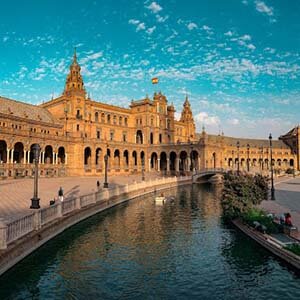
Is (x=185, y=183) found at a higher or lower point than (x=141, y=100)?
lower

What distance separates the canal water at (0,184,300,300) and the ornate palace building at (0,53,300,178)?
35196 mm

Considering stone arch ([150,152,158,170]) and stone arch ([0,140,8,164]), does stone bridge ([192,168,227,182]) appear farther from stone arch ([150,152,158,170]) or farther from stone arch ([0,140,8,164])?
stone arch ([0,140,8,164])

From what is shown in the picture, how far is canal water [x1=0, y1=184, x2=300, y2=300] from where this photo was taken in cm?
1096

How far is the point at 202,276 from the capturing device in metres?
12.4

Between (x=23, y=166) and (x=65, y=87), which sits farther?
(x=65, y=87)

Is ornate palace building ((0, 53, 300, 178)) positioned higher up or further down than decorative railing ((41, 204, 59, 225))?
higher up

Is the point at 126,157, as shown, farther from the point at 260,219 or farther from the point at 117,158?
the point at 260,219

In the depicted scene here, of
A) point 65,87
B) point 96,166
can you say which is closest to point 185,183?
point 96,166

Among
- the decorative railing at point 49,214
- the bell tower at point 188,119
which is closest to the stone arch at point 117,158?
the bell tower at point 188,119

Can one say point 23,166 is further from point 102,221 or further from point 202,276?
point 202,276

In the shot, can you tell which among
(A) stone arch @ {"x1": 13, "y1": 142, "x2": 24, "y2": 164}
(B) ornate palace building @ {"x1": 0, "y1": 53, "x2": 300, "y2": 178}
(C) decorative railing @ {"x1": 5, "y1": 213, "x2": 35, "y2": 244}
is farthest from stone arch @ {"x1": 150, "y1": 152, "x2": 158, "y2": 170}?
(C) decorative railing @ {"x1": 5, "y1": 213, "x2": 35, "y2": 244}

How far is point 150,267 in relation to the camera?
13.5 meters

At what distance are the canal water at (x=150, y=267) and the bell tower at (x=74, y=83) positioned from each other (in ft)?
178

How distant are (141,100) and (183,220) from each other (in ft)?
220
